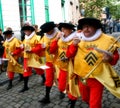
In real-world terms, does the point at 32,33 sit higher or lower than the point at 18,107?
higher

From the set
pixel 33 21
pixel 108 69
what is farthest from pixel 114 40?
pixel 33 21

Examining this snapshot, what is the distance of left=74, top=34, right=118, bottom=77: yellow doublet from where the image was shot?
14.8ft

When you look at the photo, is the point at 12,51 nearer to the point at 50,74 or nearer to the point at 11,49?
the point at 11,49

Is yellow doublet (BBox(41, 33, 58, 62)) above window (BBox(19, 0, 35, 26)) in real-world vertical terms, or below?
below

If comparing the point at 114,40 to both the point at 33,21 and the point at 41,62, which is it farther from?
the point at 33,21

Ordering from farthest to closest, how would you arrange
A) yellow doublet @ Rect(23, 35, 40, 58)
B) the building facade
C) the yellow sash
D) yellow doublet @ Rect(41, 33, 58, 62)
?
the building facade, yellow doublet @ Rect(23, 35, 40, 58), yellow doublet @ Rect(41, 33, 58, 62), the yellow sash

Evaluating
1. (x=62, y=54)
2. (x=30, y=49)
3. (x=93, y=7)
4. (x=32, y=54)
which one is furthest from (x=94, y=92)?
(x=93, y=7)

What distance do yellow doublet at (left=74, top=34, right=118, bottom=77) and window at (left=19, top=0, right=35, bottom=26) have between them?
10.9 m

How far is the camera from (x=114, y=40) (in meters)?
4.54

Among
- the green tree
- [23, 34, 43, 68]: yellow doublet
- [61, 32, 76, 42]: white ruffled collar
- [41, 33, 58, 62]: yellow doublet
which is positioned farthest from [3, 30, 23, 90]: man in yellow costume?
the green tree

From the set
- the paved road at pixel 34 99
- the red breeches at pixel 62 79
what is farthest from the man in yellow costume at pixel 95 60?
the paved road at pixel 34 99

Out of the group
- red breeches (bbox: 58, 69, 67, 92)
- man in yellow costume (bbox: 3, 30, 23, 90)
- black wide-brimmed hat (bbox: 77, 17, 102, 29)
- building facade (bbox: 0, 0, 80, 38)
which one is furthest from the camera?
building facade (bbox: 0, 0, 80, 38)

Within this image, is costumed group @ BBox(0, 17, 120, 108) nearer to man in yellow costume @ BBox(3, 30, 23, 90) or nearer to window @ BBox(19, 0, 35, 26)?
man in yellow costume @ BBox(3, 30, 23, 90)

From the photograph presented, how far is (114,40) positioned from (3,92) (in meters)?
4.39
